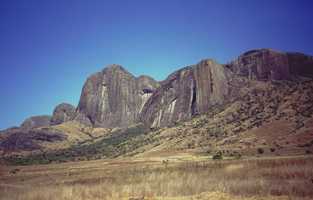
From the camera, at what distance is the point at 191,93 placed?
160 meters

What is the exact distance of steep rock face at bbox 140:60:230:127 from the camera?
497ft

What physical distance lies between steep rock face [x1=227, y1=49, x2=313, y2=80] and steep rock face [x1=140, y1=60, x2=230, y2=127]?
10759 mm

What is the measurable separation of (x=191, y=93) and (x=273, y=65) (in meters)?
40.6

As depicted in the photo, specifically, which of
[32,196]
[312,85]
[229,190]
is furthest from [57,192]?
[312,85]

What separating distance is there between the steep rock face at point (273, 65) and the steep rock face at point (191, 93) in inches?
424

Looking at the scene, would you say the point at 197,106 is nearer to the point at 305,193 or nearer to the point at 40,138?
the point at 40,138

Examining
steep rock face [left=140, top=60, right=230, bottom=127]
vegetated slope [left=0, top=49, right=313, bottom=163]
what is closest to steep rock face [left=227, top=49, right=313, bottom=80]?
vegetated slope [left=0, top=49, right=313, bottom=163]

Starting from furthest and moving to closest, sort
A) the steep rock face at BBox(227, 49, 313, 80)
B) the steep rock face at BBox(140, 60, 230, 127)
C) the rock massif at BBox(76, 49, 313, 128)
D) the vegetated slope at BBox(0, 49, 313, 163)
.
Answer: the steep rock face at BBox(227, 49, 313, 80) < the rock massif at BBox(76, 49, 313, 128) < the steep rock face at BBox(140, 60, 230, 127) < the vegetated slope at BBox(0, 49, 313, 163)

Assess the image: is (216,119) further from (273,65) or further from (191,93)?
(273,65)

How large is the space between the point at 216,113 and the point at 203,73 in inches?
2061

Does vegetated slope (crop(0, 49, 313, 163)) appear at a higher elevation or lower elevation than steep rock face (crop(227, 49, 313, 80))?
lower

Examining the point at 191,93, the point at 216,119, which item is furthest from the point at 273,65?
the point at 216,119

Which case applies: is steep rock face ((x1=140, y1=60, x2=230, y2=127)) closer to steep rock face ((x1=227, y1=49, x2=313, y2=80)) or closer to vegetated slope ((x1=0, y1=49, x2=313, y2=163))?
vegetated slope ((x1=0, y1=49, x2=313, y2=163))

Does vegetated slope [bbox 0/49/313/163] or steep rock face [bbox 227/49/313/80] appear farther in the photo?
steep rock face [bbox 227/49/313/80]
